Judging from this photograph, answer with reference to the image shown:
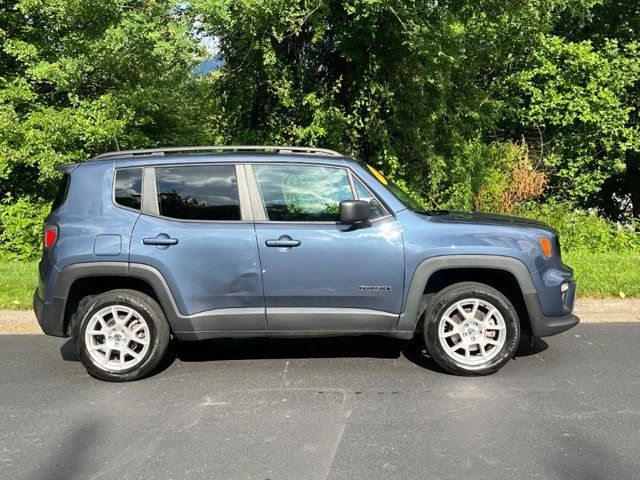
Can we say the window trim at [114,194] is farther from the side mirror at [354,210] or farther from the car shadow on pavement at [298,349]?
the side mirror at [354,210]

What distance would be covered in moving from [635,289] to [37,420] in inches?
241

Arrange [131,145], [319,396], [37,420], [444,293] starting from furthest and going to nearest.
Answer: [131,145], [444,293], [319,396], [37,420]

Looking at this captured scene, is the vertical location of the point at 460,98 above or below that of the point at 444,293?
above

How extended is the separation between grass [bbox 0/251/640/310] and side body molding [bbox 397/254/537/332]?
2496 mm

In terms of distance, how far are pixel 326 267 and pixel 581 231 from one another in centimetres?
733

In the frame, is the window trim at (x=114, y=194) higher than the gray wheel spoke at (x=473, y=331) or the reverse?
higher

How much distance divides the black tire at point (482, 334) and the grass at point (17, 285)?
4.45m

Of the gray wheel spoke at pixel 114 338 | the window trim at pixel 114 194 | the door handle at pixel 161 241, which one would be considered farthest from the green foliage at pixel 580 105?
the gray wheel spoke at pixel 114 338

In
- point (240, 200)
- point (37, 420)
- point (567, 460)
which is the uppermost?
point (240, 200)

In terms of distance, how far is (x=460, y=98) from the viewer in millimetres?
10578

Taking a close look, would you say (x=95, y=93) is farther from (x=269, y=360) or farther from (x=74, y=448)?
(x=74, y=448)

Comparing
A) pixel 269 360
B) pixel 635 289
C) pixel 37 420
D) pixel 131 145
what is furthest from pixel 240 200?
pixel 131 145

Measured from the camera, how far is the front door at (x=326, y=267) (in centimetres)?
450

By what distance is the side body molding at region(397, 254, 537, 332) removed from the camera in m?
4.48
